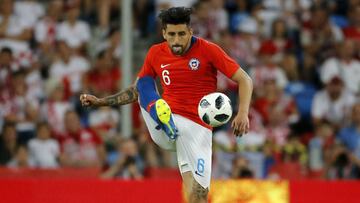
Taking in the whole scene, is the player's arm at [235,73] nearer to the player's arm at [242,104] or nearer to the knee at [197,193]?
the player's arm at [242,104]

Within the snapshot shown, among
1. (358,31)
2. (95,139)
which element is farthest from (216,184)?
(358,31)

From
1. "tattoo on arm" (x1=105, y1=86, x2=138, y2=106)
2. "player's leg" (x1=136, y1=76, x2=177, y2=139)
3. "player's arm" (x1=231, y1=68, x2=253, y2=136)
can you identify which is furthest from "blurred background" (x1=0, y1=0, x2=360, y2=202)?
"player's arm" (x1=231, y1=68, x2=253, y2=136)

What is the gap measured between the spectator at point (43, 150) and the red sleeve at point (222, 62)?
5618mm

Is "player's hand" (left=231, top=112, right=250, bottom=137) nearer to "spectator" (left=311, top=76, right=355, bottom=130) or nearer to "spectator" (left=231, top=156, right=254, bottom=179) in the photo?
"spectator" (left=231, top=156, right=254, bottom=179)

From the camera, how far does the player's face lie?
9008mm

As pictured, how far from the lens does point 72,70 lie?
15445 millimetres

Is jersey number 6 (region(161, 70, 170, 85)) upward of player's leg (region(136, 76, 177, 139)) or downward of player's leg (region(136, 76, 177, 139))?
upward

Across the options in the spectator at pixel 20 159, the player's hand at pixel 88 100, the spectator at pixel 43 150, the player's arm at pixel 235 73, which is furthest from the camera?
the spectator at pixel 43 150

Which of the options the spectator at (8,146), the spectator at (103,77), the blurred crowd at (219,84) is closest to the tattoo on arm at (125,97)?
the blurred crowd at (219,84)

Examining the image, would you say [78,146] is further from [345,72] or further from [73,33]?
[345,72]

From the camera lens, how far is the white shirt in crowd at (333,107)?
15219 mm

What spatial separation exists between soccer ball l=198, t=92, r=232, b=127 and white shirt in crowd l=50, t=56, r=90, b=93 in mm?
6461

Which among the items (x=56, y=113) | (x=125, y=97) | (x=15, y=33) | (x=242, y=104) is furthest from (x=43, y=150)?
(x=242, y=104)

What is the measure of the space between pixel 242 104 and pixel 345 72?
7185mm
